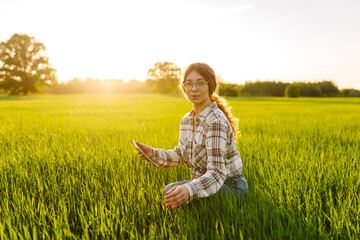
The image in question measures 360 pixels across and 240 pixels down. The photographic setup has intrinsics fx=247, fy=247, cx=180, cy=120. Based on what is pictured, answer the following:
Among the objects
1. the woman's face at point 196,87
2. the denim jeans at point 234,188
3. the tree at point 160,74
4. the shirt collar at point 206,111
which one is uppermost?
the tree at point 160,74

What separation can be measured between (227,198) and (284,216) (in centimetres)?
43

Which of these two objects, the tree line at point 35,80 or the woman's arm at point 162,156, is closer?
the woman's arm at point 162,156

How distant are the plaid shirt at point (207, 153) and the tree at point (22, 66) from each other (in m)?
54.9

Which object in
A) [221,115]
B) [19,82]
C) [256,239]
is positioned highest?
[19,82]

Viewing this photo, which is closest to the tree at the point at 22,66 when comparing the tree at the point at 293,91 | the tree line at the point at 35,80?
the tree line at the point at 35,80

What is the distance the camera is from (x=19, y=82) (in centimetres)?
4806

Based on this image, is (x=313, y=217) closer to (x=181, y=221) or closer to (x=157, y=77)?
(x=181, y=221)

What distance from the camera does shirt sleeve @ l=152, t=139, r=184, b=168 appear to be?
7.95 feet

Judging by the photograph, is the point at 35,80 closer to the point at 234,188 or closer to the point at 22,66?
the point at 22,66

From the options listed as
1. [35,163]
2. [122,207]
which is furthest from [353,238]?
[35,163]

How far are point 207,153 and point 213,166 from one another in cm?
12

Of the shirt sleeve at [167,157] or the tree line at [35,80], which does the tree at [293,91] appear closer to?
the tree line at [35,80]

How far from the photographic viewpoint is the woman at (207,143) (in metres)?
1.82

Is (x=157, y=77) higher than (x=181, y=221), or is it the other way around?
(x=157, y=77)
